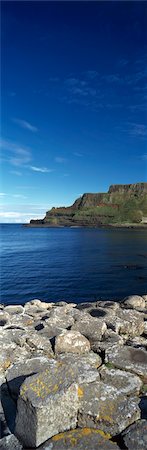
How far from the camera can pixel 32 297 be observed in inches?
1101

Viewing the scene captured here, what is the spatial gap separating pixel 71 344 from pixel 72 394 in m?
3.67

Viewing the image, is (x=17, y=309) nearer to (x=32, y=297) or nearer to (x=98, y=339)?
(x=98, y=339)

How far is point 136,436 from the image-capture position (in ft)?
17.9

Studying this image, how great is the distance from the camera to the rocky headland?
5434mm

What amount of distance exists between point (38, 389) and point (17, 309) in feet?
39.8

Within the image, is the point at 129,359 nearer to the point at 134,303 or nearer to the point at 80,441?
the point at 80,441

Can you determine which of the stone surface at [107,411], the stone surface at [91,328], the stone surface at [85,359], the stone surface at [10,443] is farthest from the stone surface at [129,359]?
the stone surface at [10,443]

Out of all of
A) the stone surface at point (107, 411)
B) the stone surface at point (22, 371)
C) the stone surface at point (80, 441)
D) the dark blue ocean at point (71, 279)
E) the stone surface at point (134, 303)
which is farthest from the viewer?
the dark blue ocean at point (71, 279)

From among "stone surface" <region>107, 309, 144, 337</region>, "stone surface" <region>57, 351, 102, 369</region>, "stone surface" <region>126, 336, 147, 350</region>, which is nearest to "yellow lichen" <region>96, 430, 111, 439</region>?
"stone surface" <region>57, 351, 102, 369</region>

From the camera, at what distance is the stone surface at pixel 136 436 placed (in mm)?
5270

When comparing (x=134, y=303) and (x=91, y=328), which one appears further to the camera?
(x=134, y=303)

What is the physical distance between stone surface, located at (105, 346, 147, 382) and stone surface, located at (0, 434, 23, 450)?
351cm

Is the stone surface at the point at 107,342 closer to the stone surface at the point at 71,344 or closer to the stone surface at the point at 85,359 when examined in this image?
the stone surface at the point at 71,344

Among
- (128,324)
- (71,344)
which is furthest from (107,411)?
(128,324)
